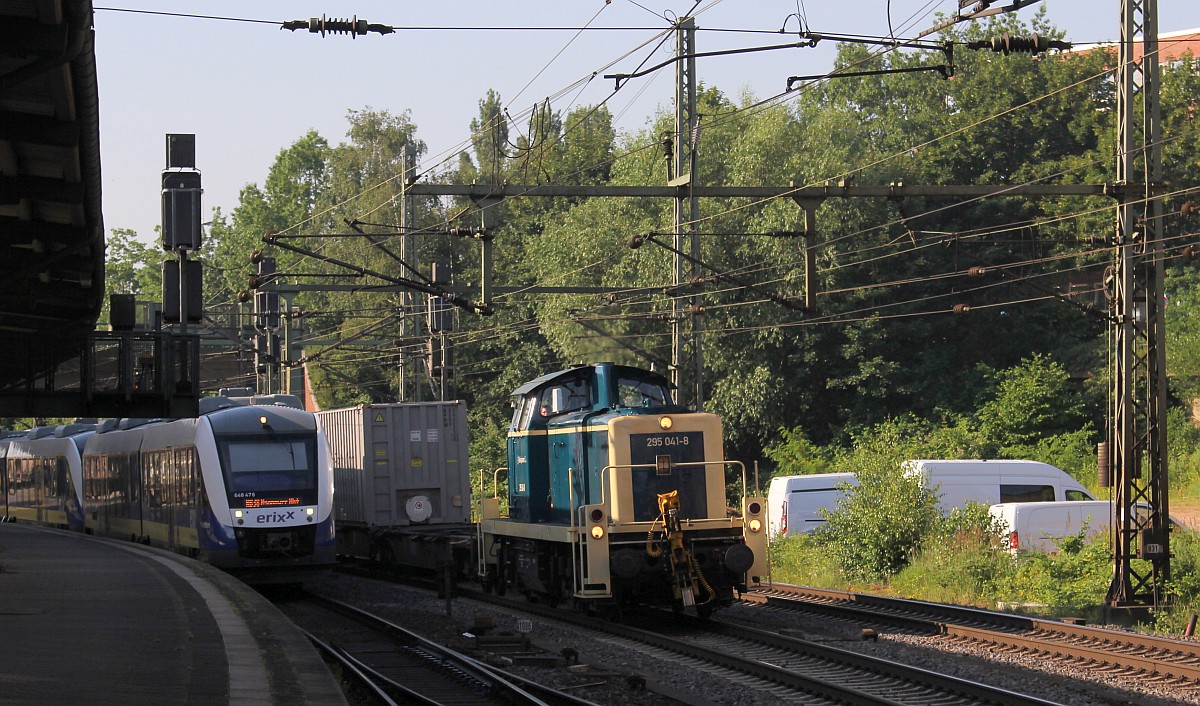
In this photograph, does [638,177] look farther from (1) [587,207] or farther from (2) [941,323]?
(2) [941,323]

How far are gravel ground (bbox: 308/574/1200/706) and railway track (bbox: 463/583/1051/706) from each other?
235 mm

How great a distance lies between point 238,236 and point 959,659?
86.5 meters

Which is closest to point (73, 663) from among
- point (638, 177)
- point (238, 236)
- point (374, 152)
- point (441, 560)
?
point (441, 560)

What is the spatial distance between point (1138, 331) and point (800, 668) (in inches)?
293

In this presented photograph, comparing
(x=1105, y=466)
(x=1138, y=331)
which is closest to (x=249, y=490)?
(x=1105, y=466)

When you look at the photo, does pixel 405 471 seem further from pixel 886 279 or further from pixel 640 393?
pixel 886 279

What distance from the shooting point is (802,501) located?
97.0 feet

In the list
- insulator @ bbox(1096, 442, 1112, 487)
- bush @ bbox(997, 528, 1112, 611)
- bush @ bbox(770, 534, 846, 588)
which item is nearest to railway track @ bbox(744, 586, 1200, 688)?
bush @ bbox(997, 528, 1112, 611)

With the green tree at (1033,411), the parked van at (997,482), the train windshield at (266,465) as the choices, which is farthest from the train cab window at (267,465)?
the green tree at (1033,411)

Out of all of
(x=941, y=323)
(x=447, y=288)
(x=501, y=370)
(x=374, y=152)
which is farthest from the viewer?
(x=374, y=152)

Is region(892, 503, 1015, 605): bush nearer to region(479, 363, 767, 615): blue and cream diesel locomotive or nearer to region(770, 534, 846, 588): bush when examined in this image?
region(770, 534, 846, 588): bush

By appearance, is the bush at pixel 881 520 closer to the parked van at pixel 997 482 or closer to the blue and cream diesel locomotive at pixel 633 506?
the parked van at pixel 997 482

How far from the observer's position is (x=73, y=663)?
10250mm

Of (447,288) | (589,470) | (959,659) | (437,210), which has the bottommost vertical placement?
(959,659)
